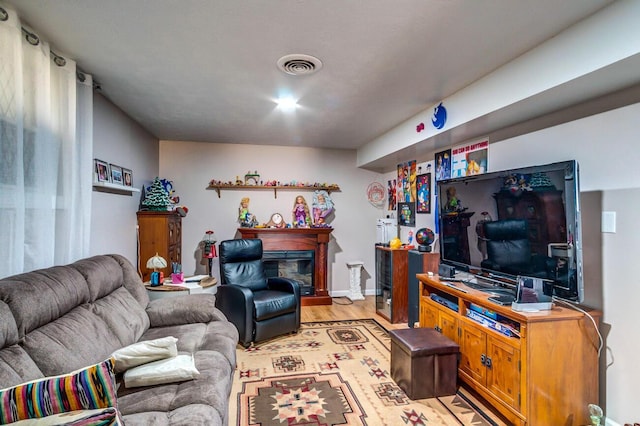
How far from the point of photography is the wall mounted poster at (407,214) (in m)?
4.52

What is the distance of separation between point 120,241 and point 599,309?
13.2ft

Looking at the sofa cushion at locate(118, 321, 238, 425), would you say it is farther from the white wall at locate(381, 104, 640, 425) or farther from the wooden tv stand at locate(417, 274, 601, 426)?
the white wall at locate(381, 104, 640, 425)

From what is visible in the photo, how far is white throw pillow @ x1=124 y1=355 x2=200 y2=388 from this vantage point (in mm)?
1632

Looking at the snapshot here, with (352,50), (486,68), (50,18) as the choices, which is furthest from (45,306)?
(486,68)

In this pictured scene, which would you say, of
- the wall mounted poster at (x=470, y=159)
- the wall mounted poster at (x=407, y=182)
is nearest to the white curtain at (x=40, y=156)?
the wall mounted poster at (x=470, y=159)

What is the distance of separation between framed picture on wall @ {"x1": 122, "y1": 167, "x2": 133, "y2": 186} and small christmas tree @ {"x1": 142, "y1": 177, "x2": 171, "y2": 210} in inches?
13.8

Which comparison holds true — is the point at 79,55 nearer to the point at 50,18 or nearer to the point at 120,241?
the point at 50,18

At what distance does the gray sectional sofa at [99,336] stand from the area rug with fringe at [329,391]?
17.5 inches

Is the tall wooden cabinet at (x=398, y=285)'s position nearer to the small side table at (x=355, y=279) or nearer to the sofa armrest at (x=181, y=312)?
the small side table at (x=355, y=279)

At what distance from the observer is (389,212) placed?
5359 millimetres

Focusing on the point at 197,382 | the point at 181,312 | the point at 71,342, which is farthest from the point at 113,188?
the point at 197,382

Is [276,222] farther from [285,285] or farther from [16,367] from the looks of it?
[16,367]

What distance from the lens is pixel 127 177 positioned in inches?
141

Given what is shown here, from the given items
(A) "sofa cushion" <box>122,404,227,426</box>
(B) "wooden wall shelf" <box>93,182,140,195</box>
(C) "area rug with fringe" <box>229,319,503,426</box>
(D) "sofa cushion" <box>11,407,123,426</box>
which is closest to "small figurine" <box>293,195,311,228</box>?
(C) "area rug with fringe" <box>229,319,503,426</box>
